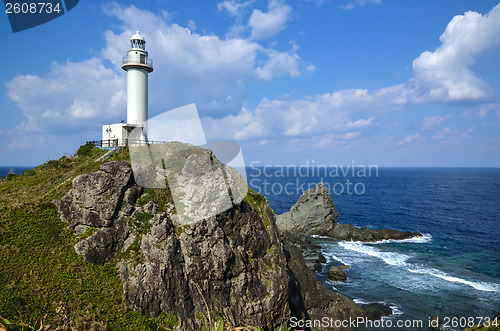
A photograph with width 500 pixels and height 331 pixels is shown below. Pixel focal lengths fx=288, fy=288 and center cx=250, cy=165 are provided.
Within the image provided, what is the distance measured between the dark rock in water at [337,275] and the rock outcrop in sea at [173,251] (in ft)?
47.1

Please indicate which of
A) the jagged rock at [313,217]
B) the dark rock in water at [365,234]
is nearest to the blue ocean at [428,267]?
the dark rock in water at [365,234]

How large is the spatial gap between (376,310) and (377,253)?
70.8 ft

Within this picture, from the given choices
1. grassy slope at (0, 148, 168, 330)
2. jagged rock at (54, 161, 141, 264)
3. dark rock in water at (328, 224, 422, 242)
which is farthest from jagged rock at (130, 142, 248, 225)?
dark rock in water at (328, 224, 422, 242)

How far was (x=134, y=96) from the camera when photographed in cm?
3472

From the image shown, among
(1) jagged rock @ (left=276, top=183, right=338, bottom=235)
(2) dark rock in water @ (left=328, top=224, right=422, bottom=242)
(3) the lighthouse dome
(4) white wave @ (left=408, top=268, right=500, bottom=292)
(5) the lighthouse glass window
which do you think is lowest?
(4) white wave @ (left=408, top=268, right=500, bottom=292)

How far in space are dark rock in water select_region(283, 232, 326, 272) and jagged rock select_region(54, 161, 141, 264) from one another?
29.4m

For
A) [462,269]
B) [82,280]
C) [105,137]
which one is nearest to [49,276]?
[82,280]

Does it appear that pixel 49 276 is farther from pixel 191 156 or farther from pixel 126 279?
pixel 191 156

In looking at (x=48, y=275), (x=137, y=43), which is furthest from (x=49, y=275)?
(x=137, y=43)

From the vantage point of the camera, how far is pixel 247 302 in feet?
82.9

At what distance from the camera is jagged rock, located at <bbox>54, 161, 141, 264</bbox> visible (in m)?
22.8

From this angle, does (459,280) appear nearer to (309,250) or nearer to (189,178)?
(309,250)

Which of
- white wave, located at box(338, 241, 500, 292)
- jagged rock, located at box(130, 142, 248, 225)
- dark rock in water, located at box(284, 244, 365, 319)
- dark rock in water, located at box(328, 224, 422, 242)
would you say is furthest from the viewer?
dark rock in water, located at box(328, 224, 422, 242)

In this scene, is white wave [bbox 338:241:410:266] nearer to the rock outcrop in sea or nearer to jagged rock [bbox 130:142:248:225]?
the rock outcrop in sea
